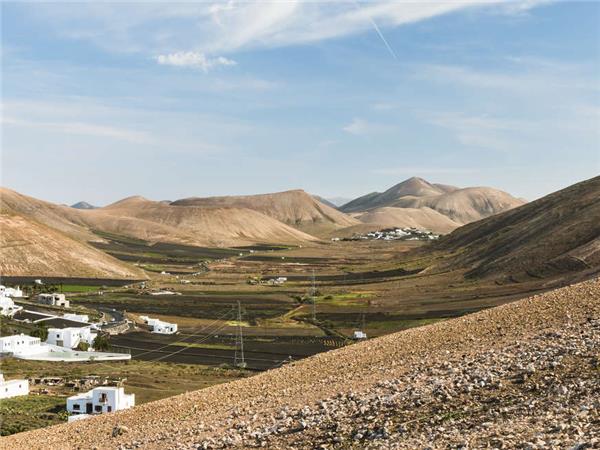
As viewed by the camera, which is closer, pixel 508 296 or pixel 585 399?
pixel 585 399

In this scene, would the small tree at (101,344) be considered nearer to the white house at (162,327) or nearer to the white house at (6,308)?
the white house at (162,327)

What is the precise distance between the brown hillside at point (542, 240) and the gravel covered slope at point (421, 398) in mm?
75128

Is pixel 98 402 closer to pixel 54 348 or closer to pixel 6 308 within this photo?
pixel 54 348

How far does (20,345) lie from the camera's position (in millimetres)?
82250

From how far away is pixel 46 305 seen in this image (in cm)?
12131

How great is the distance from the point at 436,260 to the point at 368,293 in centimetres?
4016

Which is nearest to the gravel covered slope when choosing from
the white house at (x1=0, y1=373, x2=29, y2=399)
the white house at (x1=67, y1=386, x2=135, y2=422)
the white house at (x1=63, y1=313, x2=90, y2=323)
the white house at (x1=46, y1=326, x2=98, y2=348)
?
the white house at (x1=67, y1=386, x2=135, y2=422)

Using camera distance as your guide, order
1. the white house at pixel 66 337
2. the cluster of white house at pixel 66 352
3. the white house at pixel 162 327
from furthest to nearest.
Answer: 1. the white house at pixel 162 327
2. the white house at pixel 66 337
3. the cluster of white house at pixel 66 352

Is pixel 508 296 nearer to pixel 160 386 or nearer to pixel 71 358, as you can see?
pixel 160 386

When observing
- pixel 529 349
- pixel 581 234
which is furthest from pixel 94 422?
pixel 581 234

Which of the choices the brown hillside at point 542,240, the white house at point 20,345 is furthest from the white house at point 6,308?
the brown hillside at point 542,240

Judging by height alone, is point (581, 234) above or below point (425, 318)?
above

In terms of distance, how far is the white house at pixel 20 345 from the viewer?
80125 millimetres

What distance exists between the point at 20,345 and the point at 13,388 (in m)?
26.7
